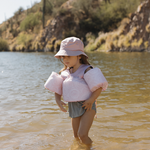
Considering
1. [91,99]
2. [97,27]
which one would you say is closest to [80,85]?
[91,99]

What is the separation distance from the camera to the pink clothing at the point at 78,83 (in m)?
2.38

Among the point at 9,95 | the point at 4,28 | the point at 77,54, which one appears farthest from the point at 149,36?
the point at 4,28

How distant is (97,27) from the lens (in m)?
46.2

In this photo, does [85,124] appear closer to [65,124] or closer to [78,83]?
[78,83]

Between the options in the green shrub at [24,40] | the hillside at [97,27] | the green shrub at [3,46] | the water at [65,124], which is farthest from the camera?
the green shrub at [3,46]

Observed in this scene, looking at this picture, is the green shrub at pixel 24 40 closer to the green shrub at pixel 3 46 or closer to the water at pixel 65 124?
the green shrub at pixel 3 46

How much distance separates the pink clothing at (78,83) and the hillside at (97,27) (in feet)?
94.1

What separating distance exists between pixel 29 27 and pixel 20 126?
64657 millimetres

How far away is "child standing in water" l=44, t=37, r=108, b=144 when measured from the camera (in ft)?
7.89

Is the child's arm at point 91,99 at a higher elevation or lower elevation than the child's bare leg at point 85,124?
higher

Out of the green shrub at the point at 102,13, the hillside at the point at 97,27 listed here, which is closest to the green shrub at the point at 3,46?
the hillside at the point at 97,27

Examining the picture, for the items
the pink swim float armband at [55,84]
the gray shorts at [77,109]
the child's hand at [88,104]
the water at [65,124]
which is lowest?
the water at [65,124]

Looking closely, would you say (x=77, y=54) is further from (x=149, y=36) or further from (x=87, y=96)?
(x=149, y=36)

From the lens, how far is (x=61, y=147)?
271cm
